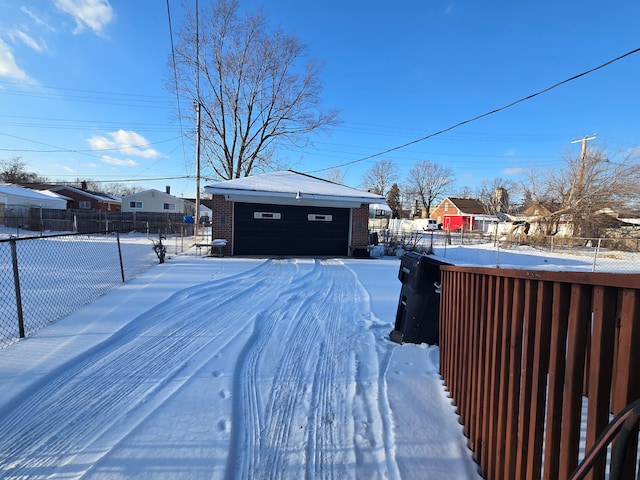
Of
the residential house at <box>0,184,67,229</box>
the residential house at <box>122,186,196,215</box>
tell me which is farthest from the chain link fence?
the residential house at <box>122,186,196,215</box>

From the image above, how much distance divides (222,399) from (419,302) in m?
2.32

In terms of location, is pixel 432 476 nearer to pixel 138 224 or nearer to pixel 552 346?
pixel 552 346

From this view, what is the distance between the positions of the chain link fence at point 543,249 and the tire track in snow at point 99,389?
11.7m

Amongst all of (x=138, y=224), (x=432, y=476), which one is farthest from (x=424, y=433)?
(x=138, y=224)

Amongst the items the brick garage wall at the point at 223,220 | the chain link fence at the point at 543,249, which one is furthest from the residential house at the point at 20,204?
the chain link fence at the point at 543,249

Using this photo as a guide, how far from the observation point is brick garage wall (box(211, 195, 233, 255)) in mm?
11633

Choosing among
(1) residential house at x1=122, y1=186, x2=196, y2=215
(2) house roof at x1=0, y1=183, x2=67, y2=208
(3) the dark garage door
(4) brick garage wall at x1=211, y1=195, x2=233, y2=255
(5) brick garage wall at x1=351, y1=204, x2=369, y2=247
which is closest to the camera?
(4) brick garage wall at x1=211, y1=195, x2=233, y2=255

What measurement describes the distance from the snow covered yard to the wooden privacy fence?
0.39m

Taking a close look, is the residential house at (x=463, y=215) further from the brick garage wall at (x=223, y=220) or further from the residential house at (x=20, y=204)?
the residential house at (x=20, y=204)

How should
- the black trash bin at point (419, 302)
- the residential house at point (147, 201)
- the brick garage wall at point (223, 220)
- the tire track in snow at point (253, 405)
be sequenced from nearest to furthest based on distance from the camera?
the tire track in snow at point (253, 405) → the black trash bin at point (419, 302) → the brick garage wall at point (223, 220) → the residential house at point (147, 201)

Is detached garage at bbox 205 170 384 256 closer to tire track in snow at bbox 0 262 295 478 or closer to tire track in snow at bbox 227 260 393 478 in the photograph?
tire track in snow at bbox 0 262 295 478

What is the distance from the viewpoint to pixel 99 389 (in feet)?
8.93

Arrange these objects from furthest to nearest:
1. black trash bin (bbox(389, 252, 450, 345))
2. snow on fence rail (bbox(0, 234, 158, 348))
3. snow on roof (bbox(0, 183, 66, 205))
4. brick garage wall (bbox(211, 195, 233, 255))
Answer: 1. snow on roof (bbox(0, 183, 66, 205))
2. brick garage wall (bbox(211, 195, 233, 255))
3. snow on fence rail (bbox(0, 234, 158, 348))
4. black trash bin (bbox(389, 252, 450, 345))

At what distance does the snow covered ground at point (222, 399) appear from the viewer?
2.00 metres
